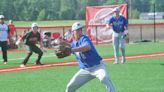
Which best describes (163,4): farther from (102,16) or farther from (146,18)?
(102,16)

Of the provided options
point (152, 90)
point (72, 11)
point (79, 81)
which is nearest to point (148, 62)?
point (152, 90)

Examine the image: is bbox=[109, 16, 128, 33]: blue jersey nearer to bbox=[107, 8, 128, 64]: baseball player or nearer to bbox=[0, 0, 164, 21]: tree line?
bbox=[107, 8, 128, 64]: baseball player

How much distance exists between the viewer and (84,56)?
372 inches

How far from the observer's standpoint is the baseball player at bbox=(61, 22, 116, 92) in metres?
9.25

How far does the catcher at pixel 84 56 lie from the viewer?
9211 millimetres

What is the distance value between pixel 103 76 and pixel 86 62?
1.43 feet

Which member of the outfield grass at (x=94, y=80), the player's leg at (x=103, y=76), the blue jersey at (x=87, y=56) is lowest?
the outfield grass at (x=94, y=80)

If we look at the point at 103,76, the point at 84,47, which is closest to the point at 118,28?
the point at 103,76

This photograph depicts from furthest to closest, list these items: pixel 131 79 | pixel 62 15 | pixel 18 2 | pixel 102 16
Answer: pixel 62 15
pixel 18 2
pixel 102 16
pixel 131 79

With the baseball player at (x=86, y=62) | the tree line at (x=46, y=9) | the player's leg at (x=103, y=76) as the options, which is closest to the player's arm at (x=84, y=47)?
the baseball player at (x=86, y=62)

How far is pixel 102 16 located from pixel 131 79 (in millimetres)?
20405

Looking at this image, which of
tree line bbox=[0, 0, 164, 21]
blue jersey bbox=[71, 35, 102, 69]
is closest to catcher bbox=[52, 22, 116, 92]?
blue jersey bbox=[71, 35, 102, 69]

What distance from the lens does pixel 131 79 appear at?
1406cm

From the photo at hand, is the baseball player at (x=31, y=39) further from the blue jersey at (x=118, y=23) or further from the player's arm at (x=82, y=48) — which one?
the player's arm at (x=82, y=48)
